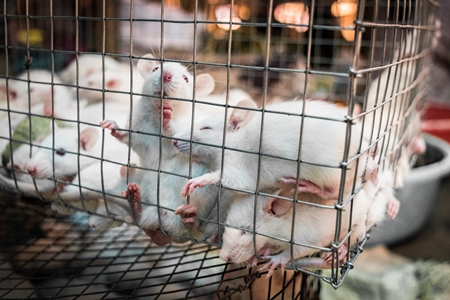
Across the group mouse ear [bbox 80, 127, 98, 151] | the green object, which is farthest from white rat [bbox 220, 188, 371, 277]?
the green object

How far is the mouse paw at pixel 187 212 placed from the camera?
2.03 feet

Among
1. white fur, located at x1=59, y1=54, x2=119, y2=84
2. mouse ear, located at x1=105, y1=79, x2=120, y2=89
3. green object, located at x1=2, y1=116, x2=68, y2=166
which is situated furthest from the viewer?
white fur, located at x1=59, y1=54, x2=119, y2=84

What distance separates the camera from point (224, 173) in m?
0.60

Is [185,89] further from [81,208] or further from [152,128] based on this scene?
[81,208]

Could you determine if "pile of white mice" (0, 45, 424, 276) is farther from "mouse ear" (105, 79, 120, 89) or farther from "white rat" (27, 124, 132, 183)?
"mouse ear" (105, 79, 120, 89)

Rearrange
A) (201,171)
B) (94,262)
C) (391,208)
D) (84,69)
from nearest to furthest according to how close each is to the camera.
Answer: (201,171) → (391,208) → (94,262) → (84,69)

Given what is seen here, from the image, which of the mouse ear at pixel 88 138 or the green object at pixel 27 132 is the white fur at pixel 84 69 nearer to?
the green object at pixel 27 132

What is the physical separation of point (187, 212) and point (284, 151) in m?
0.16

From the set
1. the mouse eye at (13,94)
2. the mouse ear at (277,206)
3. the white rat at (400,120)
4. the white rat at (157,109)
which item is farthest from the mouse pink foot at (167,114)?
the mouse eye at (13,94)

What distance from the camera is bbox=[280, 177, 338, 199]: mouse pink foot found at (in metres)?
0.55

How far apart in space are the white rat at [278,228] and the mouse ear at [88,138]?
321 millimetres

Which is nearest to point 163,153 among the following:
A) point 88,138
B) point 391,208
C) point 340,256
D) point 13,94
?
point 88,138

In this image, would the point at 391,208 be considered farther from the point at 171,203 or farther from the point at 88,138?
the point at 88,138

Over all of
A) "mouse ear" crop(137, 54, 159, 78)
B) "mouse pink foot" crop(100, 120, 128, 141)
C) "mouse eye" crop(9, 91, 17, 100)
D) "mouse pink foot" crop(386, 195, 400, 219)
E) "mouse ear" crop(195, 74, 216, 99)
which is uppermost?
"mouse ear" crop(137, 54, 159, 78)
